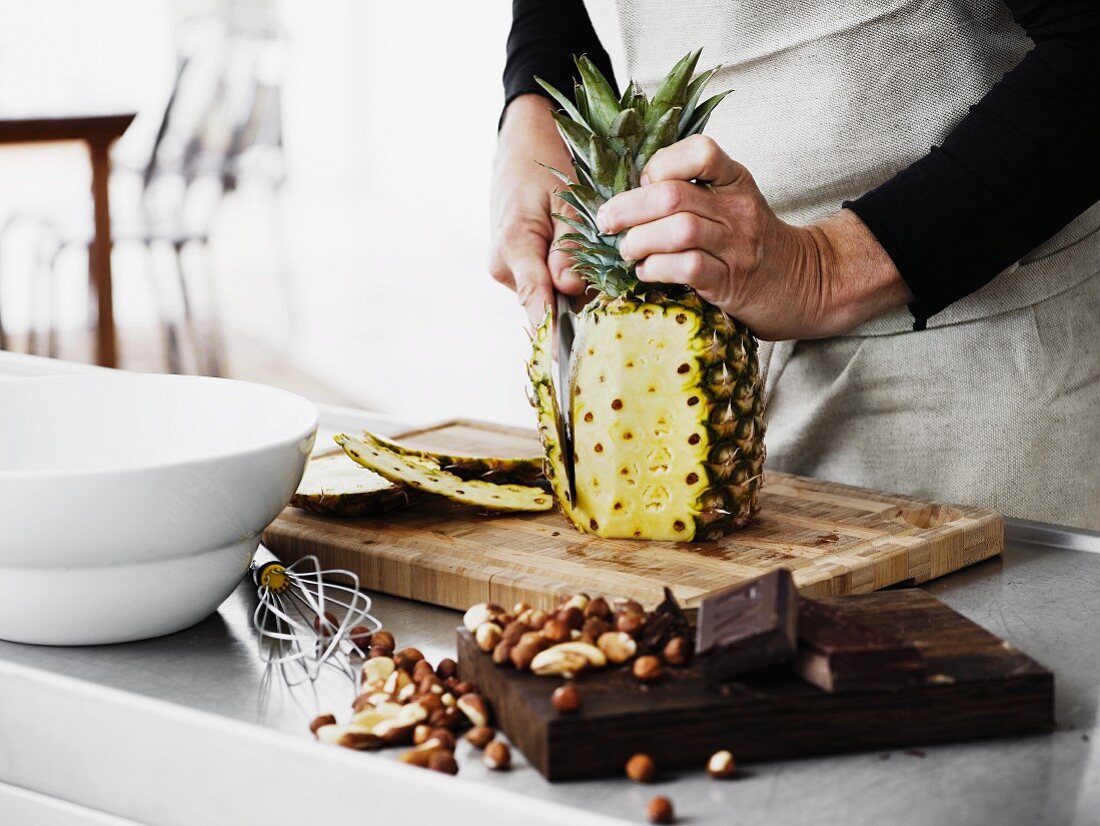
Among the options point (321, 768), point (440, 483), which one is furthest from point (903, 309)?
point (321, 768)

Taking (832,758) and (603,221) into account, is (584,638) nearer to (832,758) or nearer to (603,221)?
(832,758)

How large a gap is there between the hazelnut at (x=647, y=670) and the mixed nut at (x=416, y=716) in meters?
0.09

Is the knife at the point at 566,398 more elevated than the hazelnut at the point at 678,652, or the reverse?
the knife at the point at 566,398

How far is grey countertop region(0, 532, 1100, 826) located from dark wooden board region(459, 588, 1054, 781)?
12mm

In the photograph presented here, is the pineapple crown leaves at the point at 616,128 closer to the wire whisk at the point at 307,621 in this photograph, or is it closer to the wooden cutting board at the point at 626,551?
the wooden cutting board at the point at 626,551

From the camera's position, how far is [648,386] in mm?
1255

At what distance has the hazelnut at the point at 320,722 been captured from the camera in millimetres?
834

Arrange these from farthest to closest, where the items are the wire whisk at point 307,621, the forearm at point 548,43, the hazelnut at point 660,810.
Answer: the forearm at point 548,43 → the wire whisk at point 307,621 → the hazelnut at point 660,810

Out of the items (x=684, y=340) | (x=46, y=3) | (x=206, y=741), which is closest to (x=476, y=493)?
(x=684, y=340)

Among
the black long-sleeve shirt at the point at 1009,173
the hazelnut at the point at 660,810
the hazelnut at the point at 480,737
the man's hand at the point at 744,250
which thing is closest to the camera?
the hazelnut at the point at 660,810

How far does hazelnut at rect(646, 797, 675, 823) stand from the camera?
0.72 meters

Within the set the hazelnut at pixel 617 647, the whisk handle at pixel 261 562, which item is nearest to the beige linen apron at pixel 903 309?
the whisk handle at pixel 261 562

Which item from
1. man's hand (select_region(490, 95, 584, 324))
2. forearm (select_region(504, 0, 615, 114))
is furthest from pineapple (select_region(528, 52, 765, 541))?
forearm (select_region(504, 0, 615, 114))

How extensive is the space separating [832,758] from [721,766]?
0.27 feet
